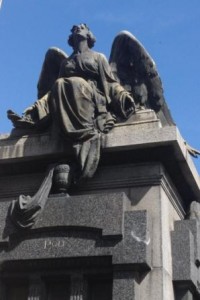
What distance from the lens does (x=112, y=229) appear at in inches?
292

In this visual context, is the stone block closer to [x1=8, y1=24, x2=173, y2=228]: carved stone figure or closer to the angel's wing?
[x1=8, y1=24, x2=173, y2=228]: carved stone figure

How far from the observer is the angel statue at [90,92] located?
8266 millimetres

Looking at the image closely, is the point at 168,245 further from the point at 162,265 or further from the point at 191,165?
the point at 191,165

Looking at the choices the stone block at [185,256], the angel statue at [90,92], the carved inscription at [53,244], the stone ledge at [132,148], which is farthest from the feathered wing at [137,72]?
the carved inscription at [53,244]

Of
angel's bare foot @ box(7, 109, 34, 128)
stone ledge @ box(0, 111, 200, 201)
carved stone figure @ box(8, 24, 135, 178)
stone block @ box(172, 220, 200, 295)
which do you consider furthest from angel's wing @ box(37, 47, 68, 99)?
stone block @ box(172, 220, 200, 295)

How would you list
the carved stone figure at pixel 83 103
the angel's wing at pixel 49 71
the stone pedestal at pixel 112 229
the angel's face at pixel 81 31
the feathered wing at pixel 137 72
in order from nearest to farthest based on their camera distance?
the stone pedestal at pixel 112 229
the carved stone figure at pixel 83 103
the angel's face at pixel 81 31
the feathered wing at pixel 137 72
the angel's wing at pixel 49 71

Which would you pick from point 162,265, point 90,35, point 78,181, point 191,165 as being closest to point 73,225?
point 78,181

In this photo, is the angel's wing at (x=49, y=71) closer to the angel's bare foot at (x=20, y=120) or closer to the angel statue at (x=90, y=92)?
the angel statue at (x=90, y=92)

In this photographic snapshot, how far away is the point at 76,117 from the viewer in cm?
832

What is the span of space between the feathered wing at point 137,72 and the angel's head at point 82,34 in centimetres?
67

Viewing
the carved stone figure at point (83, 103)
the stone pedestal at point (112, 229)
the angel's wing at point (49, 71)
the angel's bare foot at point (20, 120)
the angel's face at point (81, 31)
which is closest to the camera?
the stone pedestal at point (112, 229)

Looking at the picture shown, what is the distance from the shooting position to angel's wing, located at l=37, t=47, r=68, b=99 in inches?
407

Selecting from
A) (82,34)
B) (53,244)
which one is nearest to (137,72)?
(82,34)

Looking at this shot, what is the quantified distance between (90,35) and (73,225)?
358 centimetres
